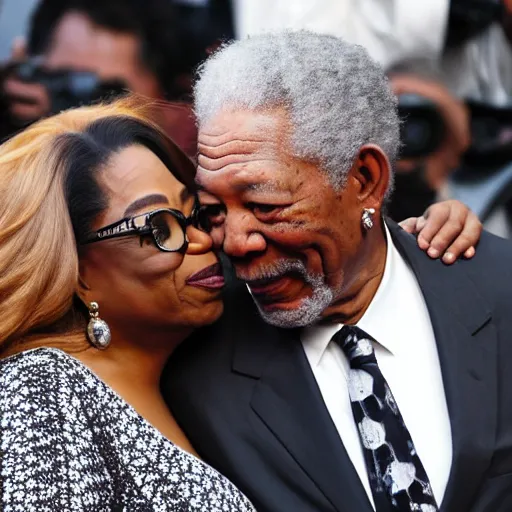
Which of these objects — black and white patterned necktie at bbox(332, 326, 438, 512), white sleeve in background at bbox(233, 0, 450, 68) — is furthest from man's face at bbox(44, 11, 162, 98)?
black and white patterned necktie at bbox(332, 326, 438, 512)

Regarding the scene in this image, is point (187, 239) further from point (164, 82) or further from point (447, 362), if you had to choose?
point (164, 82)

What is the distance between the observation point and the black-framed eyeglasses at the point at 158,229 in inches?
107

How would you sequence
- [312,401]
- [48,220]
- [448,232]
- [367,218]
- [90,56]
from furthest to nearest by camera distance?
1. [90,56]
2. [448,232]
3. [367,218]
4. [312,401]
5. [48,220]

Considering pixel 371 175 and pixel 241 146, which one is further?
pixel 371 175

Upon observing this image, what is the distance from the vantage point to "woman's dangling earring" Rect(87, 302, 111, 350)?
9.14 ft

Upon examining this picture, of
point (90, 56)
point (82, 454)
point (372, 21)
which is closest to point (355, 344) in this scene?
point (82, 454)

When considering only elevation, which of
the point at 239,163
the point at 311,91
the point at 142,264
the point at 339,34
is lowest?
the point at 339,34

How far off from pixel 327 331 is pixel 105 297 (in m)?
0.56

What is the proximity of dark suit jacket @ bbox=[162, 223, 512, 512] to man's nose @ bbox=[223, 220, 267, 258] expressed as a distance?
0.30m

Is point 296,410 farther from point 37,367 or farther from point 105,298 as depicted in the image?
point 37,367

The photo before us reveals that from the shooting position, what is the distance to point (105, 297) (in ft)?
9.18

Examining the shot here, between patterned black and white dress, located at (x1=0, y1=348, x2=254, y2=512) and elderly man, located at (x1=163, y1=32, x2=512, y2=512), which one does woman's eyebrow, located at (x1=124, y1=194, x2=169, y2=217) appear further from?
patterned black and white dress, located at (x1=0, y1=348, x2=254, y2=512)

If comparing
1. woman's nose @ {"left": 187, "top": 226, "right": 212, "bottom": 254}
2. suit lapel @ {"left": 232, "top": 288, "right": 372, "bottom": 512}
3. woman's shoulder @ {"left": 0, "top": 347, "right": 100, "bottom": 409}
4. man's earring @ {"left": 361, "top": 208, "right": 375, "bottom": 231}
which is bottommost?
suit lapel @ {"left": 232, "top": 288, "right": 372, "bottom": 512}

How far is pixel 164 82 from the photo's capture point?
466cm
